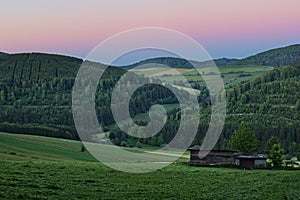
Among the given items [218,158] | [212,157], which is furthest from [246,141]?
[212,157]

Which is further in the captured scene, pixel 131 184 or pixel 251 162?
pixel 251 162

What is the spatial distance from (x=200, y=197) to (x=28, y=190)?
11588 mm

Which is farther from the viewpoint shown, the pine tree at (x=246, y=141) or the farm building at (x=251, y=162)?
the pine tree at (x=246, y=141)

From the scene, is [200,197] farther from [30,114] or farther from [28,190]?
[30,114]

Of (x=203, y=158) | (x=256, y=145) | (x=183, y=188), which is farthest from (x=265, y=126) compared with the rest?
(x=183, y=188)

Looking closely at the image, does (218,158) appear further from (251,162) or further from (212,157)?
(251,162)

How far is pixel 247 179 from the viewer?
5003 cm

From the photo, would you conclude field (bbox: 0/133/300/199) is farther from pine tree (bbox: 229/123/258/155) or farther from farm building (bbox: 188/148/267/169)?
pine tree (bbox: 229/123/258/155)

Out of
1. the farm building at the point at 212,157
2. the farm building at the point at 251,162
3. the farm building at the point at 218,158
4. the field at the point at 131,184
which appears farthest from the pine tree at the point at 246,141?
the field at the point at 131,184

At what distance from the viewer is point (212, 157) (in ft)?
249

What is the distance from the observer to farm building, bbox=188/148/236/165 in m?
74.9

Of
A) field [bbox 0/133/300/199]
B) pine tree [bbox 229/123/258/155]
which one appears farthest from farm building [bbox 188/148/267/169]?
field [bbox 0/133/300/199]

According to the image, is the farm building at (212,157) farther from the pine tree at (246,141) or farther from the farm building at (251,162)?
the pine tree at (246,141)

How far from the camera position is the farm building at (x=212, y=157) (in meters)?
74.9
